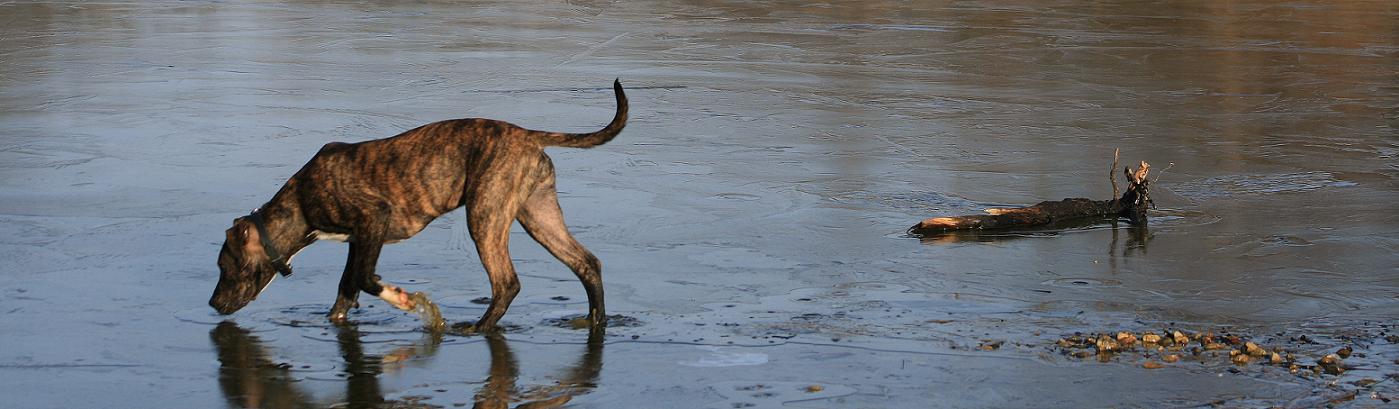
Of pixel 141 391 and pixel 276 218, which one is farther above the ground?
pixel 276 218

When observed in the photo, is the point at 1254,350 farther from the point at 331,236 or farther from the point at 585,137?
the point at 331,236

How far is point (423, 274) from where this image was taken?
9680 millimetres

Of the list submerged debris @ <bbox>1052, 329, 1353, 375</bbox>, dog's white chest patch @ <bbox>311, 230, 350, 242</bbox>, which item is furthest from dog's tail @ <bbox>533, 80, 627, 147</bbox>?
submerged debris @ <bbox>1052, 329, 1353, 375</bbox>

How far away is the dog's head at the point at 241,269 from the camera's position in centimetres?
838

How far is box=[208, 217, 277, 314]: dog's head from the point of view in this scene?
8.38 meters

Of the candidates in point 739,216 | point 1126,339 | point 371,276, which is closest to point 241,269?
point 371,276

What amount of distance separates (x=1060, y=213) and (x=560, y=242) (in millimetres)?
3815

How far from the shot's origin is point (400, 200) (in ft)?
27.3

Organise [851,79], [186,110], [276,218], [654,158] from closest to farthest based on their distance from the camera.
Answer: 1. [276,218]
2. [654,158]
3. [186,110]
4. [851,79]

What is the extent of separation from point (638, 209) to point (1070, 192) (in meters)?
3.00

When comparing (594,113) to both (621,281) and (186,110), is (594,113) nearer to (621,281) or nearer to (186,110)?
(186,110)

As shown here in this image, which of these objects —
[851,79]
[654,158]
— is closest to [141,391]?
[654,158]

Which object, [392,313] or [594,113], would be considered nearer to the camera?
[392,313]

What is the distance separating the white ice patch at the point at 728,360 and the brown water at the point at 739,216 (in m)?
0.05
